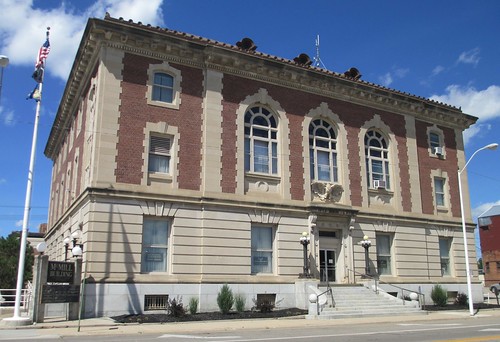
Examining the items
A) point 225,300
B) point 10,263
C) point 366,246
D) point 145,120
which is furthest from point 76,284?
point 10,263

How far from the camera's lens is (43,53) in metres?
22.9

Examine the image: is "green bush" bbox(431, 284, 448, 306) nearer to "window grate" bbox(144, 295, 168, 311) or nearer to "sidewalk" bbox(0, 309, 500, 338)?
"sidewalk" bbox(0, 309, 500, 338)

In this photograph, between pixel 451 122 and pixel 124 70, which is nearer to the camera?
pixel 124 70

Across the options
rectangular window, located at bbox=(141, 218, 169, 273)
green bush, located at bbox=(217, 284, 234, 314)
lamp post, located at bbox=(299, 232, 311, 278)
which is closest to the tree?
rectangular window, located at bbox=(141, 218, 169, 273)

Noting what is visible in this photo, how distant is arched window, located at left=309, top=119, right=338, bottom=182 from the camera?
29484 millimetres

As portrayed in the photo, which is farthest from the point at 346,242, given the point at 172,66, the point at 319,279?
the point at 172,66

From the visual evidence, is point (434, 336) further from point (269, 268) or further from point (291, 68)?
point (291, 68)

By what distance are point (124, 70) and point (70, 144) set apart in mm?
10468

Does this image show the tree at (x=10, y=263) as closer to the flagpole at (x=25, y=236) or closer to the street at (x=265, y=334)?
the flagpole at (x=25, y=236)

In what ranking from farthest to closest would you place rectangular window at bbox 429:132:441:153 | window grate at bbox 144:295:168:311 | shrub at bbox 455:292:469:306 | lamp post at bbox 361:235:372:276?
rectangular window at bbox 429:132:441:153, shrub at bbox 455:292:469:306, lamp post at bbox 361:235:372:276, window grate at bbox 144:295:168:311

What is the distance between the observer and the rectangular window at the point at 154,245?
924 inches

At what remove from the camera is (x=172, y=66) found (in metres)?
25.8

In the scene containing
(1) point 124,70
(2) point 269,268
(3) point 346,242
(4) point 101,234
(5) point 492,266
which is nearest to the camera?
(4) point 101,234

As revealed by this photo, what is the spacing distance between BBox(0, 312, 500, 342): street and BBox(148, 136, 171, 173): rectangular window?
838 centimetres
